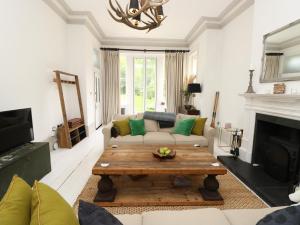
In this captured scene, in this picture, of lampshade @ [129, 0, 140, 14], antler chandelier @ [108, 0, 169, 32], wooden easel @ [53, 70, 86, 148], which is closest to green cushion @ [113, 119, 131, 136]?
wooden easel @ [53, 70, 86, 148]

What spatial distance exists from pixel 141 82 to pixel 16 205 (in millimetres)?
6769

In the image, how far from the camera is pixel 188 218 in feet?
4.23

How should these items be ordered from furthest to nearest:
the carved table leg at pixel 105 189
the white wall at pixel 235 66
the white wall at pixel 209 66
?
the white wall at pixel 209 66 → the white wall at pixel 235 66 → the carved table leg at pixel 105 189

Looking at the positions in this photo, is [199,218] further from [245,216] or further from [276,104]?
[276,104]

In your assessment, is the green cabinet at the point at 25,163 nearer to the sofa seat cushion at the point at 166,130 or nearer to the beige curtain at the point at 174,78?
the sofa seat cushion at the point at 166,130

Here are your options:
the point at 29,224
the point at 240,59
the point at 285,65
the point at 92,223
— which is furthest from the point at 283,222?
the point at 240,59

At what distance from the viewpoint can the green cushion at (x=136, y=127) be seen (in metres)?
3.68

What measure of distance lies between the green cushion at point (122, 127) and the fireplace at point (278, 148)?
7.57 ft

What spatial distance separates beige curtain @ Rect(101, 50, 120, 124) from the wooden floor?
4.35 m

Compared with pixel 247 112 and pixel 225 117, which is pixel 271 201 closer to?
pixel 247 112

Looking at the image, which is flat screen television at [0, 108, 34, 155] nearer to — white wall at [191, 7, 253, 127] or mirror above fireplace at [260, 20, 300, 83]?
mirror above fireplace at [260, 20, 300, 83]

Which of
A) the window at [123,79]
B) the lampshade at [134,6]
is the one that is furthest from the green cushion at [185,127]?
the window at [123,79]

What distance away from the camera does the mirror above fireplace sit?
245cm

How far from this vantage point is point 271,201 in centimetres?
215
